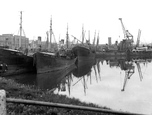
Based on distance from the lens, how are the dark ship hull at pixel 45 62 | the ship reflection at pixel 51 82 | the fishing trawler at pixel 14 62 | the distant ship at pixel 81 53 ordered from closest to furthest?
1. the ship reflection at pixel 51 82
2. the fishing trawler at pixel 14 62
3. the dark ship hull at pixel 45 62
4. the distant ship at pixel 81 53

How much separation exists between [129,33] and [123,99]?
8908 centimetres

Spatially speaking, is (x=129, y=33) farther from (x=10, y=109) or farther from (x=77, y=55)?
(x=10, y=109)

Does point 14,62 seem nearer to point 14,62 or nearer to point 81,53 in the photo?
point 14,62

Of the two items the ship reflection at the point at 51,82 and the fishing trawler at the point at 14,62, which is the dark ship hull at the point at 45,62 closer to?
the fishing trawler at the point at 14,62

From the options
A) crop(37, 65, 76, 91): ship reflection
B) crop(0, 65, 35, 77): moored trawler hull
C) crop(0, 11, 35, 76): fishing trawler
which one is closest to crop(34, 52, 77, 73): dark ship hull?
crop(0, 11, 35, 76): fishing trawler

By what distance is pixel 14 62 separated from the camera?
25.8m

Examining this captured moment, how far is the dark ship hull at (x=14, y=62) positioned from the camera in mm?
24547

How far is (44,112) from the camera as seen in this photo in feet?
24.3

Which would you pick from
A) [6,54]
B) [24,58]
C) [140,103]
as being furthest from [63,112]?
[24,58]

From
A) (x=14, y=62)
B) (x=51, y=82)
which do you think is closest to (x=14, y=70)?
(x=14, y=62)

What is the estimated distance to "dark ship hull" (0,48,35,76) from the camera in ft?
80.5

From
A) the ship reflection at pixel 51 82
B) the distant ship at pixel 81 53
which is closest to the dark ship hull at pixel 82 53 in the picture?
the distant ship at pixel 81 53

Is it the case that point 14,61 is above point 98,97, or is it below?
above

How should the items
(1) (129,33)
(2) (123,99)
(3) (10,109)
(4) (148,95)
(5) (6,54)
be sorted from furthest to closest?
(1) (129,33) < (5) (6,54) < (4) (148,95) < (2) (123,99) < (3) (10,109)
